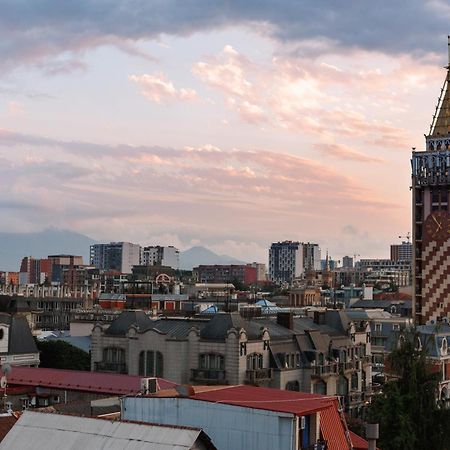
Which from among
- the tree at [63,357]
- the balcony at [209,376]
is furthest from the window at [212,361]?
→ the tree at [63,357]

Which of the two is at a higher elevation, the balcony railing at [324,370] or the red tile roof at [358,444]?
the balcony railing at [324,370]

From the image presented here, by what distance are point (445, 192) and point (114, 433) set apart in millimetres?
87975

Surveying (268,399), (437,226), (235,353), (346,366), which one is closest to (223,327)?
(235,353)

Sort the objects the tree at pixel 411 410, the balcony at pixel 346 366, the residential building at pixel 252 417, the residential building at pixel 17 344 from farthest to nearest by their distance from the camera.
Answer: the residential building at pixel 17 344 < the balcony at pixel 346 366 < the tree at pixel 411 410 < the residential building at pixel 252 417

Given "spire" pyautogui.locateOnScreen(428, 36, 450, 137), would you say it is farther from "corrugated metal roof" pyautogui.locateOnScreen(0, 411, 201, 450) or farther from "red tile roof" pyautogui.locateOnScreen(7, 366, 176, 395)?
"corrugated metal roof" pyautogui.locateOnScreen(0, 411, 201, 450)

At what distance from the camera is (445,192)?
109 metres

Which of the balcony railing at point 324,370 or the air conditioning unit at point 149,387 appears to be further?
the balcony railing at point 324,370

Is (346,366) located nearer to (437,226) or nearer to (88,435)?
(437,226)

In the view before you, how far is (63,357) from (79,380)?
26.4 m

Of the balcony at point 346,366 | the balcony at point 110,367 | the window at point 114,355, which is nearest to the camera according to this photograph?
the balcony at point 110,367

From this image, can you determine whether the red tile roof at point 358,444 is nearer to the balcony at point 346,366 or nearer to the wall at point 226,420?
the wall at point 226,420

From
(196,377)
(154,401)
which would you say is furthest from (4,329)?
(154,401)

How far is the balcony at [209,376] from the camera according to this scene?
63.7 m

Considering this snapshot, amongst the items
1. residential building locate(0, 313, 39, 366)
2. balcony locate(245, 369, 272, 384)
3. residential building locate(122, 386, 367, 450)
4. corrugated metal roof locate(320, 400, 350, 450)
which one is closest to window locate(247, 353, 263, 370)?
balcony locate(245, 369, 272, 384)
